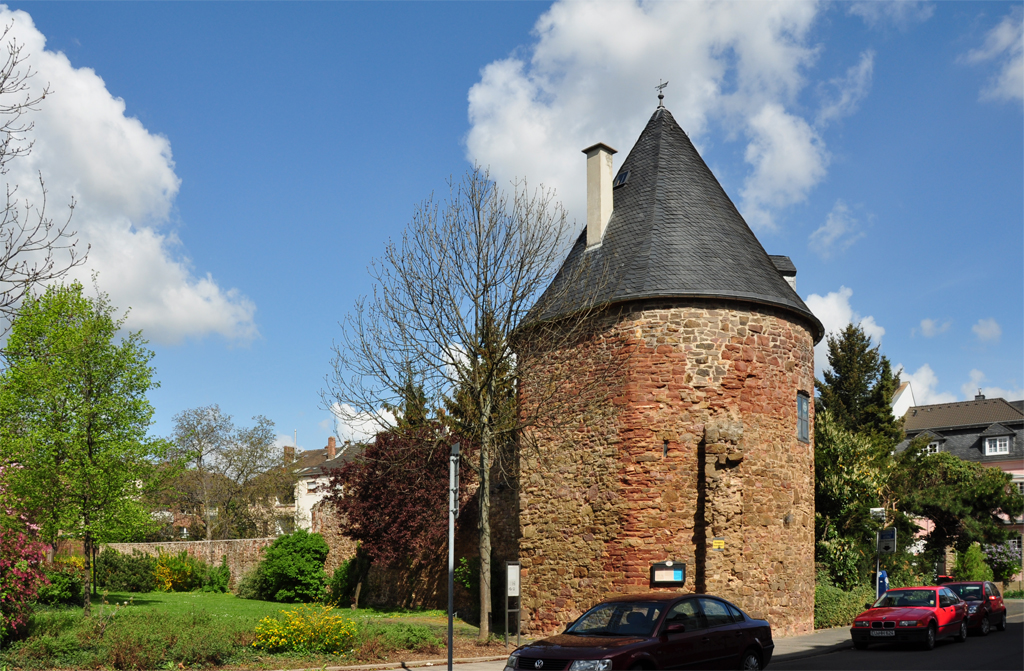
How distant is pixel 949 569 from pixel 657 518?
3048cm

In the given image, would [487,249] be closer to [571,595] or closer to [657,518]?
[657,518]

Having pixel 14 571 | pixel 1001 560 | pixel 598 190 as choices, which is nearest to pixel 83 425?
pixel 14 571

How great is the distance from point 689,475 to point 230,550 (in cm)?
2605

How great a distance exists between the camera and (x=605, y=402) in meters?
17.9

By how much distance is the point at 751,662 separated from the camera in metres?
11.0

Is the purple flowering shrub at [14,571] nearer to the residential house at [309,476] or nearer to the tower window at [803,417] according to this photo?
the tower window at [803,417]

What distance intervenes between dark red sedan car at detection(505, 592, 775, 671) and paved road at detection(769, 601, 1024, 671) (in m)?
3.17

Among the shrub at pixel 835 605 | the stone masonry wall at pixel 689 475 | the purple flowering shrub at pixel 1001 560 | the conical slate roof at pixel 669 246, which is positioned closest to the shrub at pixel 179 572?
the stone masonry wall at pixel 689 475

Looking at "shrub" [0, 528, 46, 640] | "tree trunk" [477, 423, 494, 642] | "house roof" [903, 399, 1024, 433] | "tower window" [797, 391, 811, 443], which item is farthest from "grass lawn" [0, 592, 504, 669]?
"house roof" [903, 399, 1024, 433]

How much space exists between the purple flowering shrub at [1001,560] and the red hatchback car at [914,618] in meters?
21.9

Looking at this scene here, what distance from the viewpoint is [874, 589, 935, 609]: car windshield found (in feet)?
56.3

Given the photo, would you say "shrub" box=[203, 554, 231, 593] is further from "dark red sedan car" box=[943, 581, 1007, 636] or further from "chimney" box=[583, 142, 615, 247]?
"dark red sedan car" box=[943, 581, 1007, 636]

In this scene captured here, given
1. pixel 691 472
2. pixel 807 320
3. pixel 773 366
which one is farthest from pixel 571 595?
A: pixel 807 320

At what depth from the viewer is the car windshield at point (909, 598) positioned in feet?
56.3
